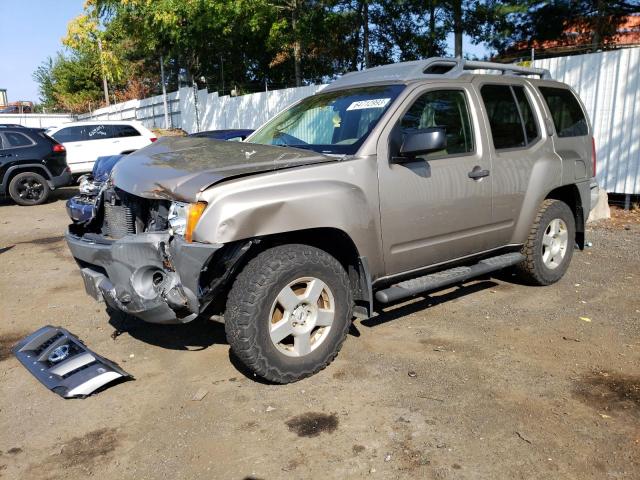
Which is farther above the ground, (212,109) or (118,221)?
(212,109)

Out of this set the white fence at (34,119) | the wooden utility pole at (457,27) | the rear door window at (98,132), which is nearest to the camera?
the rear door window at (98,132)

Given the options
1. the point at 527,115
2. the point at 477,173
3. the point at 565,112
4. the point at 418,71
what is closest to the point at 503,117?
the point at 527,115

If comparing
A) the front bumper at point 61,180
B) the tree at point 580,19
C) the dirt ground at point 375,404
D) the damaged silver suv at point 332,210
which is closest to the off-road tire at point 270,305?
the damaged silver suv at point 332,210

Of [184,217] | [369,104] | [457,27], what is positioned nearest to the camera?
[184,217]

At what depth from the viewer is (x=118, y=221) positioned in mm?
3949

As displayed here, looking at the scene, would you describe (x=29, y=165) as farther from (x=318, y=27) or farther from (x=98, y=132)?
(x=318, y=27)

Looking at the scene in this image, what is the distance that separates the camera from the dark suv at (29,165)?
11.7 meters

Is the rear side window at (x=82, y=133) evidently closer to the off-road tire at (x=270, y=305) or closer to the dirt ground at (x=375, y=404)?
the dirt ground at (x=375, y=404)

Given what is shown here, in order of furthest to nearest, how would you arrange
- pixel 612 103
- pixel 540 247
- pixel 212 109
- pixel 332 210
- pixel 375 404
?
pixel 212 109, pixel 612 103, pixel 540 247, pixel 332 210, pixel 375 404

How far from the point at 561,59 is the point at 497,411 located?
7704 millimetres

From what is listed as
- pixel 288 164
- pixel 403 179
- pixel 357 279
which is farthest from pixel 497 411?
pixel 288 164

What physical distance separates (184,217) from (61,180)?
33.6 ft

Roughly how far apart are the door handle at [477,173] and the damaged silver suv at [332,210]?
0.02 m

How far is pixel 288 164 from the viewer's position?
3.55 meters
